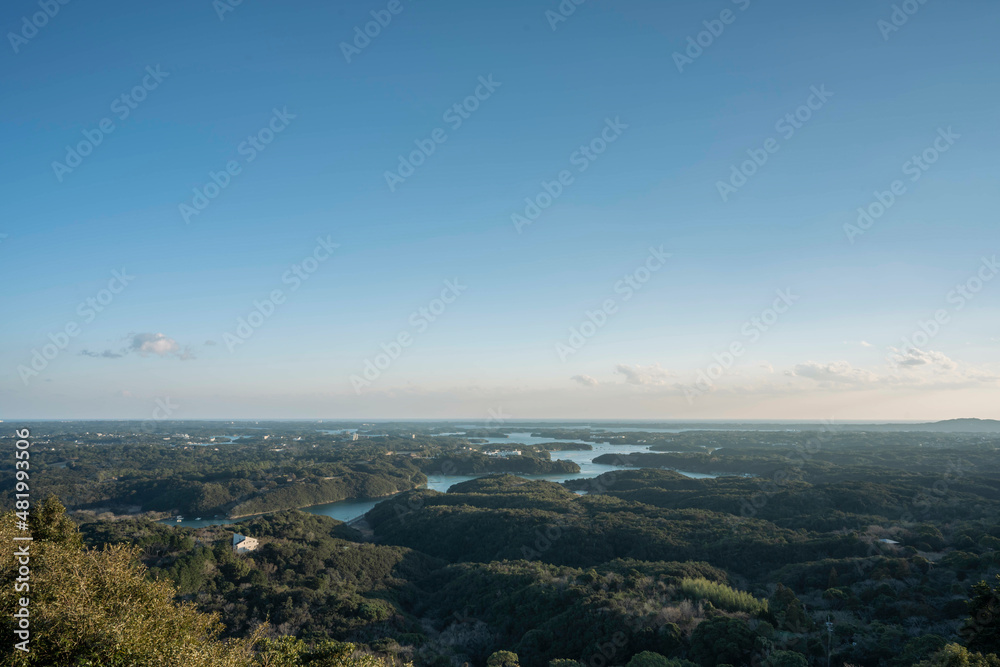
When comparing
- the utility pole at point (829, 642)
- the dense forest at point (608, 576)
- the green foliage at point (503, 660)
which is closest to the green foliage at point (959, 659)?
the dense forest at point (608, 576)

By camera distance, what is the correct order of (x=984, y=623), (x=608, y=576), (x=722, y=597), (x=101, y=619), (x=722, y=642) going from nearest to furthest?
(x=101, y=619) → (x=984, y=623) → (x=722, y=642) → (x=722, y=597) → (x=608, y=576)

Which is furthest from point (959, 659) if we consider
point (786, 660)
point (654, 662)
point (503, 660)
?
point (503, 660)

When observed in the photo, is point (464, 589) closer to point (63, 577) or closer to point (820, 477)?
point (63, 577)

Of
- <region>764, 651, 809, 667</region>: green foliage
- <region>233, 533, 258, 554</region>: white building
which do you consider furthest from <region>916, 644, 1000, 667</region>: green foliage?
<region>233, 533, 258, 554</region>: white building

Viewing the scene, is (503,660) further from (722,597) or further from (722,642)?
(722,597)

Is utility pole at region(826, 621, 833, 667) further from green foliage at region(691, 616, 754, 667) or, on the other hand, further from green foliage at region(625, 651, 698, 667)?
green foliage at region(625, 651, 698, 667)

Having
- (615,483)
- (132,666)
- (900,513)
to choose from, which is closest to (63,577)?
(132,666)
